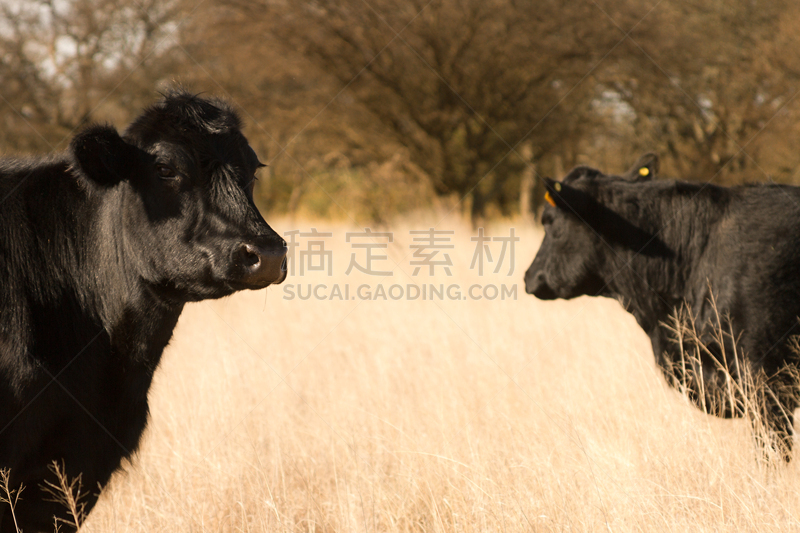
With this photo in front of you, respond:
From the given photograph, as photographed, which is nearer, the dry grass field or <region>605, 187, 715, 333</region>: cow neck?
the dry grass field

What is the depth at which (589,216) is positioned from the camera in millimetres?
4781

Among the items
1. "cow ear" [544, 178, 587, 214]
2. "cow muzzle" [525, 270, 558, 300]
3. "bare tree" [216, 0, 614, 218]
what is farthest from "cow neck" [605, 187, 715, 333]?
"bare tree" [216, 0, 614, 218]

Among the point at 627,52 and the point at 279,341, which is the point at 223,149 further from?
the point at 627,52

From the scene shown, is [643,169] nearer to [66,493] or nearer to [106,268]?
[106,268]

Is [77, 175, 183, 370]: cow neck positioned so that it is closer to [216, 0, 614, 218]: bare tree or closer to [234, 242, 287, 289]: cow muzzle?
[234, 242, 287, 289]: cow muzzle

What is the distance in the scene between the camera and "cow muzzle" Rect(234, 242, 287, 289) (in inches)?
99.0

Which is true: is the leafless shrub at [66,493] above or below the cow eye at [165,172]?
below

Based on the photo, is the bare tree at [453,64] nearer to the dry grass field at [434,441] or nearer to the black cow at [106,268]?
the dry grass field at [434,441]

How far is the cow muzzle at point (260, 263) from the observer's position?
99.0 inches

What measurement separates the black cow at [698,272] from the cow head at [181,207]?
2661 mm

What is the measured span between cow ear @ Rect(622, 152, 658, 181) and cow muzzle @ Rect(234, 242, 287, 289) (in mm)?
3319

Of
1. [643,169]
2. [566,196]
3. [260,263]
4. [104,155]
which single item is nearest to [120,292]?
[104,155]

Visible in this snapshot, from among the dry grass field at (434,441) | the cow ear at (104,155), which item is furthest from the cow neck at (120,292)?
the dry grass field at (434,441)

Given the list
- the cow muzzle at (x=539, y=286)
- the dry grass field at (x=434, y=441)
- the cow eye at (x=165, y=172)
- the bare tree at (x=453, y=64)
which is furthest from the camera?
the bare tree at (x=453, y=64)
